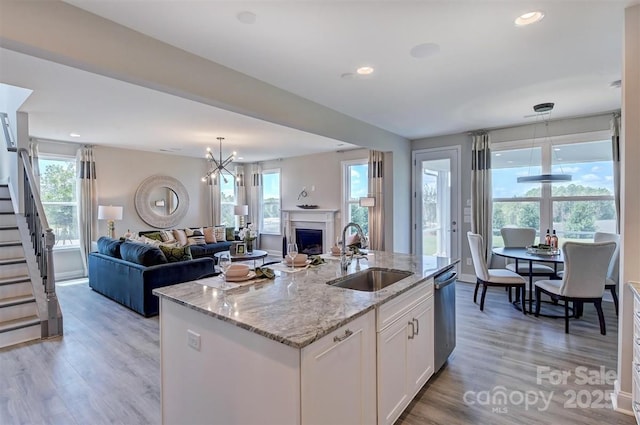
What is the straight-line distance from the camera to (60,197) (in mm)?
6562

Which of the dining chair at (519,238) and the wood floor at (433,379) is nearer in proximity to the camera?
the wood floor at (433,379)

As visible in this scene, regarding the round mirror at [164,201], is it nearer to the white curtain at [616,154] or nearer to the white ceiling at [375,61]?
the white ceiling at [375,61]

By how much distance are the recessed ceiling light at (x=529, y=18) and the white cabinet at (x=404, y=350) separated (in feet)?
6.58

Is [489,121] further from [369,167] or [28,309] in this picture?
[28,309]

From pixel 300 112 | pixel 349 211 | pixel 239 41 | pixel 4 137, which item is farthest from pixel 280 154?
pixel 239 41

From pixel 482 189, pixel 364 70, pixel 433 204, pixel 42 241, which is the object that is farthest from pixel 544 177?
pixel 42 241

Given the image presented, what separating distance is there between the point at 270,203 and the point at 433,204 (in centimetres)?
467

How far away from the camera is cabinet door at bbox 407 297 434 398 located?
88.0 inches

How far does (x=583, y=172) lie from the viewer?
192 inches

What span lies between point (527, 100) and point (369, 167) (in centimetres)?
310

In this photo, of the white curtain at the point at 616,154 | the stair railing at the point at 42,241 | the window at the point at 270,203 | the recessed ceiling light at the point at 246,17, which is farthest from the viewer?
the window at the point at 270,203

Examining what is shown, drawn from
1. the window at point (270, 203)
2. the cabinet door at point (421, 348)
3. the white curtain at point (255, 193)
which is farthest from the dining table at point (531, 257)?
the white curtain at point (255, 193)

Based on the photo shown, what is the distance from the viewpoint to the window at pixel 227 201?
933 centimetres

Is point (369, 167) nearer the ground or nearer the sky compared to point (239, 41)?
nearer the ground
